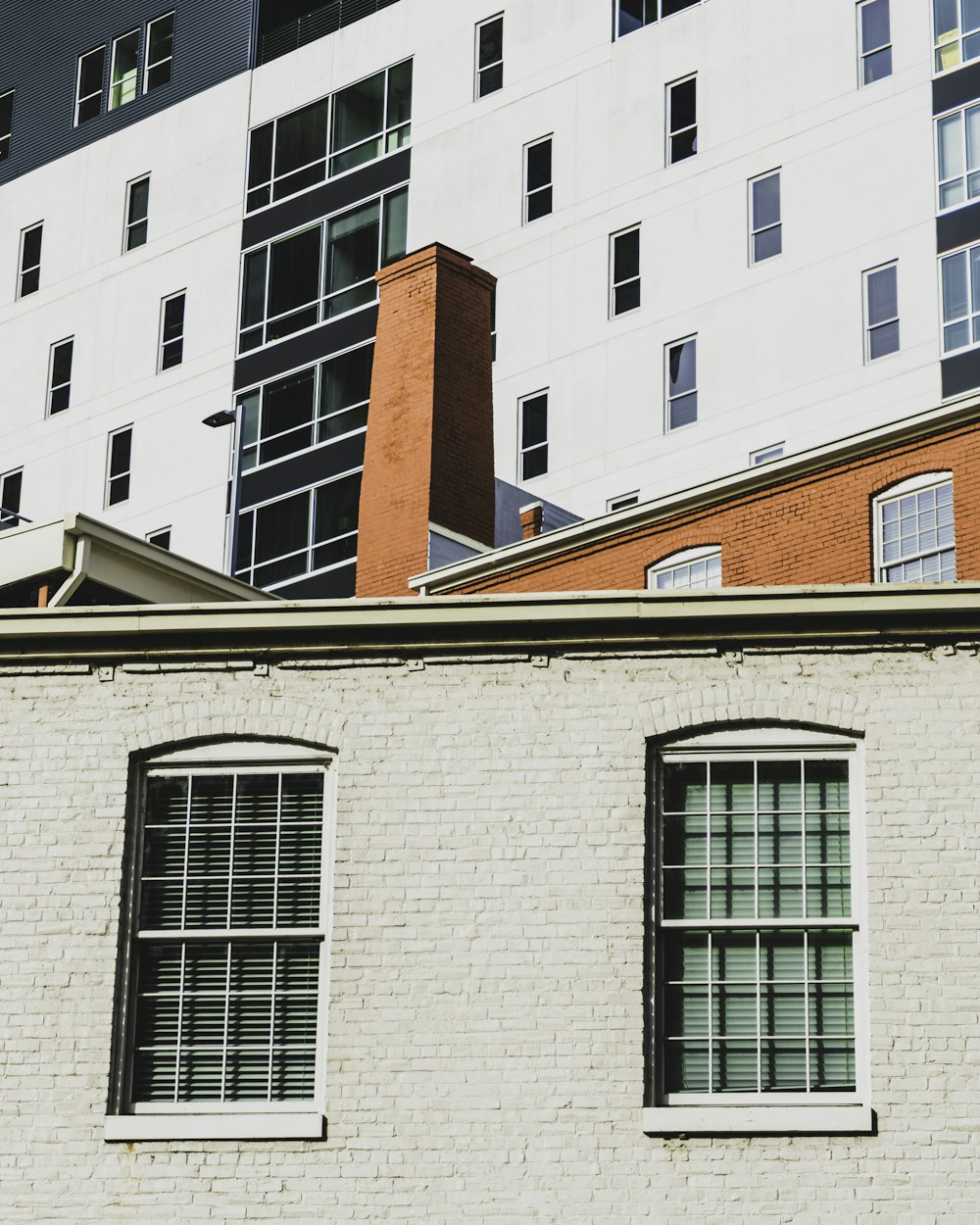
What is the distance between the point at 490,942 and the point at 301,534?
3306 cm

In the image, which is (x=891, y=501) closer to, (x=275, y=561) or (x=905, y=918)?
(x=905, y=918)

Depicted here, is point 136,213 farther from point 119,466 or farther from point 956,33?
point 956,33

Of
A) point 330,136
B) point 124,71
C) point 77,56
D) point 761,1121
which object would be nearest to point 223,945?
point 761,1121

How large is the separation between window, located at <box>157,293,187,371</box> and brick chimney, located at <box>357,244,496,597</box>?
66.7ft

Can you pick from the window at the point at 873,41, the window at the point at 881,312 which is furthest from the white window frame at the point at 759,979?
the window at the point at 873,41

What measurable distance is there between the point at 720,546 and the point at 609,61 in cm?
2031

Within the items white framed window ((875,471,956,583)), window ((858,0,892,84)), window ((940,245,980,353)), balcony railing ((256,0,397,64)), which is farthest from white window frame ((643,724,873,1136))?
balcony railing ((256,0,397,64))

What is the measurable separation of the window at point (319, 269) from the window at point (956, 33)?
1323 cm

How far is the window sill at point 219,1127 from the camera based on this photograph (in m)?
15.4

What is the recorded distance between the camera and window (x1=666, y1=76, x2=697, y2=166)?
151 feet

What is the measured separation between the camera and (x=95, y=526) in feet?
71.7

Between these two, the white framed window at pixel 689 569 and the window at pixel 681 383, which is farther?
the window at pixel 681 383

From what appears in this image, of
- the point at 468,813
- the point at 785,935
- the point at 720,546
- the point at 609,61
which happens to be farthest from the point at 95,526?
the point at 609,61

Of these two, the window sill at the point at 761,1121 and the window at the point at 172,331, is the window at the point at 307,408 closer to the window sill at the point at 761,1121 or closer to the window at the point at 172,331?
the window at the point at 172,331
